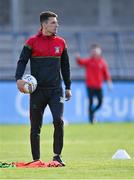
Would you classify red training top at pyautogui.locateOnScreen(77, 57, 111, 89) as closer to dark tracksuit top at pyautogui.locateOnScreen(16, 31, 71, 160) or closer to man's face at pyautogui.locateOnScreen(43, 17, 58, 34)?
dark tracksuit top at pyautogui.locateOnScreen(16, 31, 71, 160)

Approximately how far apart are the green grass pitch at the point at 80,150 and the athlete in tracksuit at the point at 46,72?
678mm

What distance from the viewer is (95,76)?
27578 mm

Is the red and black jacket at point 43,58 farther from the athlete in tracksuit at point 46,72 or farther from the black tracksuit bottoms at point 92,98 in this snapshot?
the black tracksuit bottoms at point 92,98

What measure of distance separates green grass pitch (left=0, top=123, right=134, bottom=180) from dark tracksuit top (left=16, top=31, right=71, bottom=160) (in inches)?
25.9

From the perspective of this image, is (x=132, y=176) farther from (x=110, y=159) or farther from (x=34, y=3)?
(x=34, y=3)

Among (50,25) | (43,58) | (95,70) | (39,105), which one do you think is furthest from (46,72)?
(95,70)

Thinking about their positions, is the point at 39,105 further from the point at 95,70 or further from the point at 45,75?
the point at 95,70

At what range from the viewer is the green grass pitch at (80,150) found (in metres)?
12.3

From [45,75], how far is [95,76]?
1388 cm

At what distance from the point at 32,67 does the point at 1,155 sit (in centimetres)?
313

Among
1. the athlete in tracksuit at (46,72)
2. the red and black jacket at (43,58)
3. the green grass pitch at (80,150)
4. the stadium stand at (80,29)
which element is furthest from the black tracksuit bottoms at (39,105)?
the stadium stand at (80,29)

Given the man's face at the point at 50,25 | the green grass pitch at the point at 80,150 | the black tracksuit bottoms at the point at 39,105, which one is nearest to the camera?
the green grass pitch at the point at 80,150

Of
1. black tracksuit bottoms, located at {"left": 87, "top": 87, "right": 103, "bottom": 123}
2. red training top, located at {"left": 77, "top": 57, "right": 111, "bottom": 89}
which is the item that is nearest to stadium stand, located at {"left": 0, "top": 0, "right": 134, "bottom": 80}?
red training top, located at {"left": 77, "top": 57, "right": 111, "bottom": 89}

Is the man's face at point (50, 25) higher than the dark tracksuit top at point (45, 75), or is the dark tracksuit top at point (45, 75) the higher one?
the man's face at point (50, 25)
